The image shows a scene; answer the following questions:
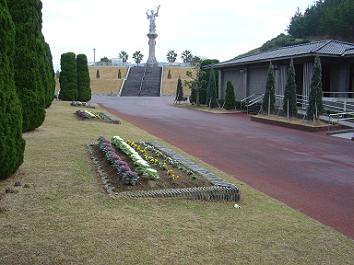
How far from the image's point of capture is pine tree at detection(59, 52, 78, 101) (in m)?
31.4

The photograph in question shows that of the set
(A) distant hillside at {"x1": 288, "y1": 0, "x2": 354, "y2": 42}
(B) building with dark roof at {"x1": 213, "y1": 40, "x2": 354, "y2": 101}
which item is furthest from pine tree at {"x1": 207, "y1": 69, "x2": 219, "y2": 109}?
(A) distant hillside at {"x1": 288, "y1": 0, "x2": 354, "y2": 42}

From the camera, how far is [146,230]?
5.05m

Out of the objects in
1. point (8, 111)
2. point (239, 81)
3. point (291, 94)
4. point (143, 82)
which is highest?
point (143, 82)

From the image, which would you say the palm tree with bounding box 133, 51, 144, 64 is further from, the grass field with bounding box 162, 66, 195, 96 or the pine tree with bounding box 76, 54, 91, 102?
the pine tree with bounding box 76, 54, 91, 102

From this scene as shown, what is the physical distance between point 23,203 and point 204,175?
121 inches

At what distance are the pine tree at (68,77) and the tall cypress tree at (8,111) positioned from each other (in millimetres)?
24820

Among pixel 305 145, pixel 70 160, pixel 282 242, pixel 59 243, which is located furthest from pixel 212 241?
pixel 305 145

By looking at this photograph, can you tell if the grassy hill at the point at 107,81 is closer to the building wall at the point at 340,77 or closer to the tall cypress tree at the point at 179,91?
the tall cypress tree at the point at 179,91

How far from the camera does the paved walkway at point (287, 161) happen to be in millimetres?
7234

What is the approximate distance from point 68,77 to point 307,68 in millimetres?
16297

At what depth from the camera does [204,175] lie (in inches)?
302

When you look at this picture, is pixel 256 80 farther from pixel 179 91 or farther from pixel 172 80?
pixel 172 80

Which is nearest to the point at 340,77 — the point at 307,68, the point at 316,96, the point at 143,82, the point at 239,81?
the point at 307,68

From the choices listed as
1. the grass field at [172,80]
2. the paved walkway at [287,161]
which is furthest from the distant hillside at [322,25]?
the paved walkway at [287,161]
